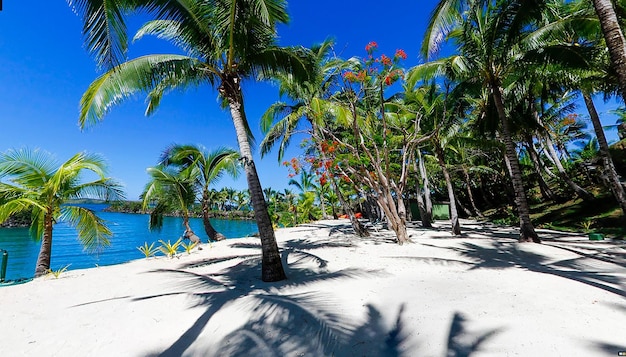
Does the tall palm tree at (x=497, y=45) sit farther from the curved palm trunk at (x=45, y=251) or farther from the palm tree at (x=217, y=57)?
the curved palm trunk at (x=45, y=251)

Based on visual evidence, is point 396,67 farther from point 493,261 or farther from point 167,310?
point 167,310

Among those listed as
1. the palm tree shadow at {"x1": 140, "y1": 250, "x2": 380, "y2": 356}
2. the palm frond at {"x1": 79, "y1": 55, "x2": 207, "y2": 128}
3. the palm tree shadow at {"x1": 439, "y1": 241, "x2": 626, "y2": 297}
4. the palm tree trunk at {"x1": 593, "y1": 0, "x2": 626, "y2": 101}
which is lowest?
the palm tree shadow at {"x1": 439, "y1": 241, "x2": 626, "y2": 297}

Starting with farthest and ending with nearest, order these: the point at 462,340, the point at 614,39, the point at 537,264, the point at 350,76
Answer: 1. the point at 350,76
2. the point at 537,264
3. the point at 614,39
4. the point at 462,340

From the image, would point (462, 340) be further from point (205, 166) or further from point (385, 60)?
point (205, 166)

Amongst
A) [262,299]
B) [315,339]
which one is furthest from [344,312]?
[262,299]

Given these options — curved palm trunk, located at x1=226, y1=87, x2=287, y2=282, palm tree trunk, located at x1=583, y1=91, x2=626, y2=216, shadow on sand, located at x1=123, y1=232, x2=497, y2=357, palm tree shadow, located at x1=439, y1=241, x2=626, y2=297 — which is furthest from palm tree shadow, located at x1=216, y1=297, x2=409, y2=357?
palm tree trunk, located at x1=583, y1=91, x2=626, y2=216

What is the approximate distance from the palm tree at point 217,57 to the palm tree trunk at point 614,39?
19.4 feet

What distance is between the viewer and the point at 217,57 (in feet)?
→ 22.1

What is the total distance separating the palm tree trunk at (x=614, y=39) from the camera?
399cm

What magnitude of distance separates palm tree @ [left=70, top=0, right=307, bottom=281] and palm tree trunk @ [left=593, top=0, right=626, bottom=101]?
590 centimetres

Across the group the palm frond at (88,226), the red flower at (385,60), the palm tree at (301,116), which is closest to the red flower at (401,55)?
the red flower at (385,60)

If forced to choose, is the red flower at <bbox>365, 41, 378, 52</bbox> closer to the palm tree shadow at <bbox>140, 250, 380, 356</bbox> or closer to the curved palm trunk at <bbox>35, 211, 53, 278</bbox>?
the palm tree shadow at <bbox>140, 250, 380, 356</bbox>

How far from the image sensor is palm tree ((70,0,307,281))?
5.86 m

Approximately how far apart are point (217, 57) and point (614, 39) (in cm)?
763
